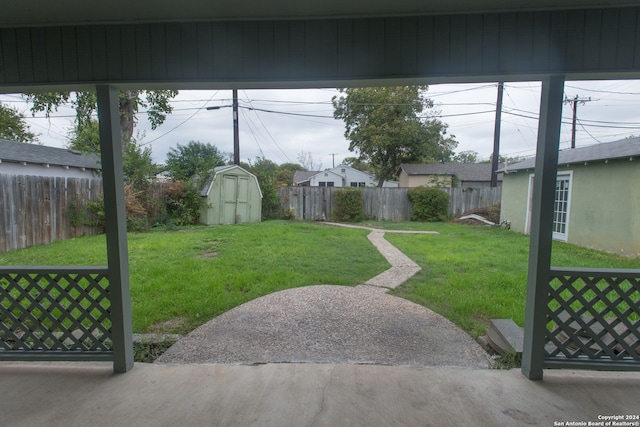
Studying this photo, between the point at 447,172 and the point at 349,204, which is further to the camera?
→ the point at 447,172

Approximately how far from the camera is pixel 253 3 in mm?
1834

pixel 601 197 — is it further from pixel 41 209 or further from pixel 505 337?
pixel 41 209

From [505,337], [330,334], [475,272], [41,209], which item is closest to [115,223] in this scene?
[330,334]

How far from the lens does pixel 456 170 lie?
2394cm

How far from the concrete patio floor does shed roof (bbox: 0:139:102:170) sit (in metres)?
7.01

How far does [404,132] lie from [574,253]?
50.2 feet

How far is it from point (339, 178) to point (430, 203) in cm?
1915

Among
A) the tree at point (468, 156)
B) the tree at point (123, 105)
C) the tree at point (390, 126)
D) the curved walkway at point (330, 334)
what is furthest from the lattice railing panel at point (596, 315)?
the tree at point (468, 156)

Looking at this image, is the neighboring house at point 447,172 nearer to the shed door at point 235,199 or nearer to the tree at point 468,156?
the shed door at point 235,199

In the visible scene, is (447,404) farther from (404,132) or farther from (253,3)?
(404,132)

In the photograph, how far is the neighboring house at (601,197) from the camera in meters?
6.22

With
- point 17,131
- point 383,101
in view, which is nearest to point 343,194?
point 383,101

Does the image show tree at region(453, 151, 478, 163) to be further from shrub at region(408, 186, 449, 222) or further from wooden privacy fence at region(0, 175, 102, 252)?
wooden privacy fence at region(0, 175, 102, 252)

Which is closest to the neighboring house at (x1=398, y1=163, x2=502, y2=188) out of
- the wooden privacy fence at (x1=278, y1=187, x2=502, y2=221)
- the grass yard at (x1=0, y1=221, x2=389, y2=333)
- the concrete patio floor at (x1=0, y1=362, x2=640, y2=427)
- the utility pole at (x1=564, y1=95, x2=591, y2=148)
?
the utility pole at (x1=564, y1=95, x2=591, y2=148)
